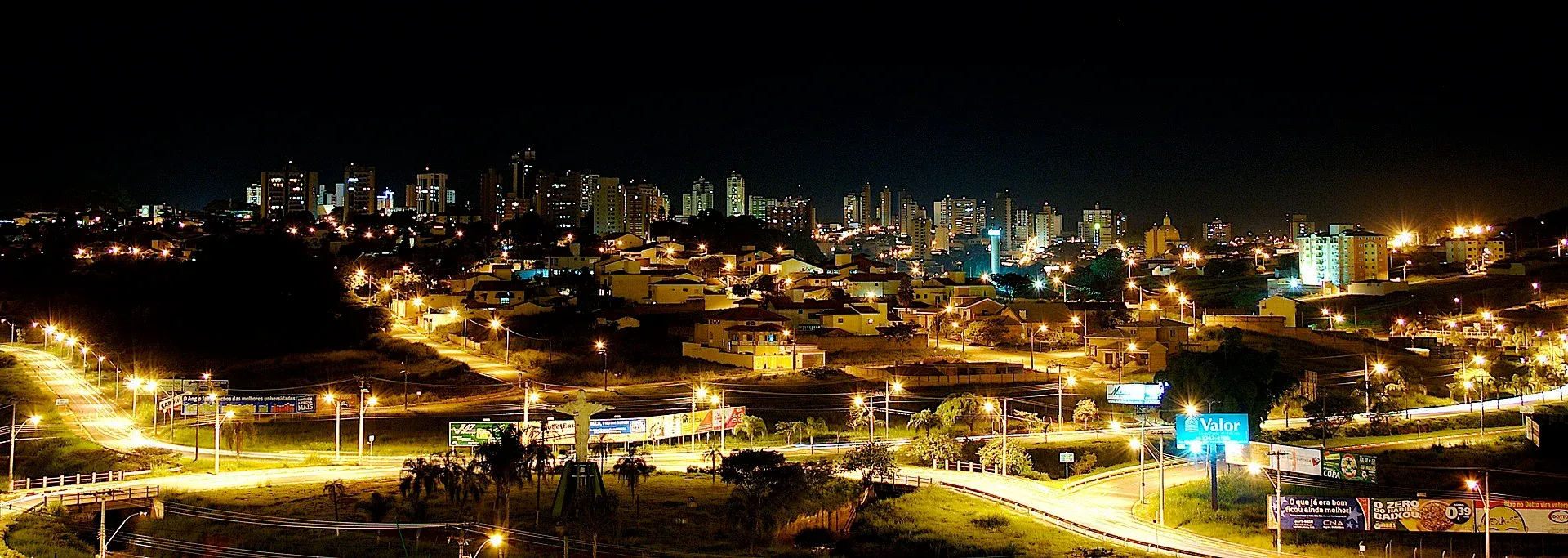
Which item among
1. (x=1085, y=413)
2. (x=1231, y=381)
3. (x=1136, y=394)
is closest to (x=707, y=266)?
(x=1085, y=413)

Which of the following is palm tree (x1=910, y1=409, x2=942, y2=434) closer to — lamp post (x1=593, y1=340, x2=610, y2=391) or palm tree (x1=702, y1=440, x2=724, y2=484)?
palm tree (x1=702, y1=440, x2=724, y2=484)

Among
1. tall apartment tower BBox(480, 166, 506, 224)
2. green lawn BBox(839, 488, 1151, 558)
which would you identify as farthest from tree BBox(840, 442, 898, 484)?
tall apartment tower BBox(480, 166, 506, 224)

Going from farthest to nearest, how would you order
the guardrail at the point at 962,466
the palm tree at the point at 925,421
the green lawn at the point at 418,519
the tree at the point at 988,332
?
1. the tree at the point at 988,332
2. the palm tree at the point at 925,421
3. the guardrail at the point at 962,466
4. the green lawn at the point at 418,519

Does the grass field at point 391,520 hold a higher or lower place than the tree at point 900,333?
lower

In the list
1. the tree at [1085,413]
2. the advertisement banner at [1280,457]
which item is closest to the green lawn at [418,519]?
the advertisement banner at [1280,457]

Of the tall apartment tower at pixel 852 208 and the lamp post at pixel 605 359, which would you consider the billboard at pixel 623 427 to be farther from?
the tall apartment tower at pixel 852 208

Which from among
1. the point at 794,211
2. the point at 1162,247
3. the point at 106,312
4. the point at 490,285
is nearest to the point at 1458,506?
the point at 490,285

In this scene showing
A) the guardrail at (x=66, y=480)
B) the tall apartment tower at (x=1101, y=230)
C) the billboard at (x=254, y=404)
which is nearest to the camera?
the guardrail at (x=66, y=480)
